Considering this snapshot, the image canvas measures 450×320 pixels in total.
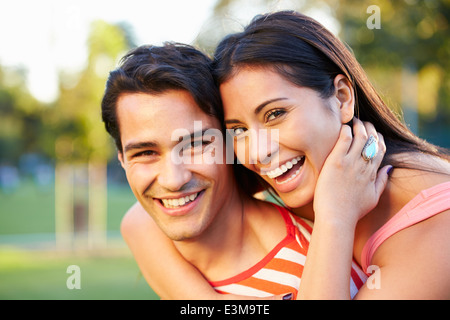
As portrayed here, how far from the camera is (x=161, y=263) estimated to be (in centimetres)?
309

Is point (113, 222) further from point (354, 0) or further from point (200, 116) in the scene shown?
point (200, 116)

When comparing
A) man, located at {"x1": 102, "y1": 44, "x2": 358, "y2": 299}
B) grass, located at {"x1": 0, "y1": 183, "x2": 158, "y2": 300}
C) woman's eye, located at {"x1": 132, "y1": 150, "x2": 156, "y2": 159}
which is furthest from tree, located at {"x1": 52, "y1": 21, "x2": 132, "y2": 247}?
woman's eye, located at {"x1": 132, "y1": 150, "x2": 156, "y2": 159}

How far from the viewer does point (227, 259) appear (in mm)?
2934

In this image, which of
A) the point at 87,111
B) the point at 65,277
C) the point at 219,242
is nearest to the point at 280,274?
the point at 219,242

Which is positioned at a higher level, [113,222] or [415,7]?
[415,7]

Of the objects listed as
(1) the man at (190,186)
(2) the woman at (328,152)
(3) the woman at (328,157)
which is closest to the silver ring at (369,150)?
(3) the woman at (328,157)

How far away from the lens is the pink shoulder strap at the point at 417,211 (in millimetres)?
2348

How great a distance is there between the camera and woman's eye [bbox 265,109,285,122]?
255cm

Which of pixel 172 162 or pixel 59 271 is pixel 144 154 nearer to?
pixel 172 162

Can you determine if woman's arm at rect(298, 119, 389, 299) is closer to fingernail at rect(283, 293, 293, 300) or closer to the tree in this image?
fingernail at rect(283, 293, 293, 300)

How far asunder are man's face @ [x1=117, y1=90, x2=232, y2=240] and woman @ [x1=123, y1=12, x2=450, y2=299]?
0.69 feet

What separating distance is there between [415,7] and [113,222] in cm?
1325

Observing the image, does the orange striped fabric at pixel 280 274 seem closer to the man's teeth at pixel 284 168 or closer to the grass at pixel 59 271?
the man's teeth at pixel 284 168
